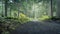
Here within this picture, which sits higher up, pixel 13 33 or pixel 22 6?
pixel 22 6

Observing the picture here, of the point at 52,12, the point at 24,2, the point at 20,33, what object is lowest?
the point at 20,33

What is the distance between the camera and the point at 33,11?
43.4 ft

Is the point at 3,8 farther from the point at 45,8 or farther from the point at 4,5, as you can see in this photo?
the point at 45,8

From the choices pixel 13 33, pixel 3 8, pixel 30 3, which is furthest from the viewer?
pixel 30 3

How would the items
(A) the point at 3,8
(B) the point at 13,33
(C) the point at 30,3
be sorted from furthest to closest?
(C) the point at 30,3 → (A) the point at 3,8 → (B) the point at 13,33

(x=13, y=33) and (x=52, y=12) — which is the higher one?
(x=52, y=12)

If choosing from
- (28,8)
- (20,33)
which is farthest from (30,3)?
(20,33)

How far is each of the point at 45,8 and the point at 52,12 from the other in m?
1.23

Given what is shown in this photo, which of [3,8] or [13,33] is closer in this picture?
[13,33]

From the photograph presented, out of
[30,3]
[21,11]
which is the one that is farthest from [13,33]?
[30,3]

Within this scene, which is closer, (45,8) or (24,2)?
(24,2)

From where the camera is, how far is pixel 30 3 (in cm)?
1296

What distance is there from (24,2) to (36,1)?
1204 mm

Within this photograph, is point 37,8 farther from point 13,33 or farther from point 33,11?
point 13,33
